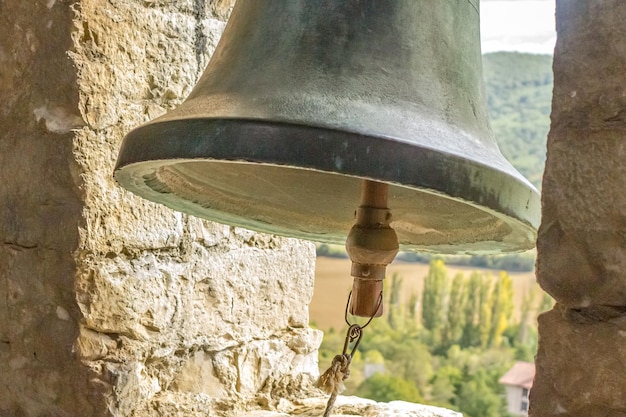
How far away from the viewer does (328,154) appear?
74 cm

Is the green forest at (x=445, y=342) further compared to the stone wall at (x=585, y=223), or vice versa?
the green forest at (x=445, y=342)

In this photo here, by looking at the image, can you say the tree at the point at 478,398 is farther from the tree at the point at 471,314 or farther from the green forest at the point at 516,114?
the green forest at the point at 516,114

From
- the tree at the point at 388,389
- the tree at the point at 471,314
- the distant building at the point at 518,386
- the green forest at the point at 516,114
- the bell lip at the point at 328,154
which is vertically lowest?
the tree at the point at 388,389

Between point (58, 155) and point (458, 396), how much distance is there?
5.66 ft

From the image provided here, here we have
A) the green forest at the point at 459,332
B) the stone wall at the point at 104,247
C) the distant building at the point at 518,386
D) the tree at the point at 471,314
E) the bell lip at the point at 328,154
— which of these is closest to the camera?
the bell lip at the point at 328,154

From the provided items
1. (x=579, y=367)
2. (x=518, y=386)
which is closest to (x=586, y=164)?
(x=579, y=367)

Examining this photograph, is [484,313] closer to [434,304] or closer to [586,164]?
[434,304]

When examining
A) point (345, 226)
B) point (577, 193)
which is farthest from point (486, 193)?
point (345, 226)

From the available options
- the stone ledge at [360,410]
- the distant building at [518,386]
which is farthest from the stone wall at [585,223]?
the distant building at [518,386]

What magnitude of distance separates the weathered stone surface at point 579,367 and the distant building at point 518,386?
155cm

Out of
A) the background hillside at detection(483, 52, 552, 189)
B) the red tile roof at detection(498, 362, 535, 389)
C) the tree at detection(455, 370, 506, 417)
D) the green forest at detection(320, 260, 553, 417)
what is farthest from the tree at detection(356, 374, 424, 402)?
the background hillside at detection(483, 52, 552, 189)

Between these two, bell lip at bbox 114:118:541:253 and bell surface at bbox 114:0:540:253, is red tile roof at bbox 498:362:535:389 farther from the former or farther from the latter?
bell lip at bbox 114:118:541:253

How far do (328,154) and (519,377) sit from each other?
6.20ft

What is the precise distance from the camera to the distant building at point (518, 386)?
2.35m
